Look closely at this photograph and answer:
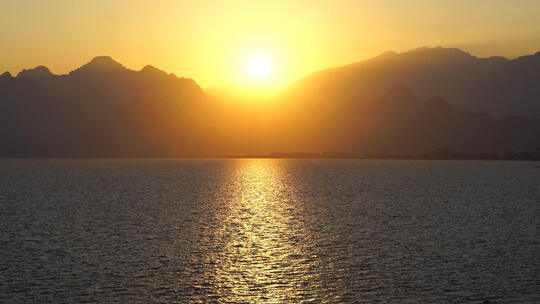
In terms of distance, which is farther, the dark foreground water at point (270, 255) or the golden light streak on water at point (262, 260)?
the golden light streak on water at point (262, 260)

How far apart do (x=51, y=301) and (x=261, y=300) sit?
45.3 feet

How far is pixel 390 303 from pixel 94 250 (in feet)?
100

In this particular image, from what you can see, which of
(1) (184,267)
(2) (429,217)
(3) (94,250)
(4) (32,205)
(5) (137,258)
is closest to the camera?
(1) (184,267)

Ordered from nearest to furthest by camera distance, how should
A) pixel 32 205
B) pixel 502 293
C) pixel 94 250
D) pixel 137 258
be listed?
pixel 502 293 → pixel 137 258 → pixel 94 250 → pixel 32 205

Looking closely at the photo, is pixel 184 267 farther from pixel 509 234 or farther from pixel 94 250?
pixel 509 234

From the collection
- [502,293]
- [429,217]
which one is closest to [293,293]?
[502,293]

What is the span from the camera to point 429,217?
7956cm

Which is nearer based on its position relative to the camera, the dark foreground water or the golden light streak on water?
the dark foreground water

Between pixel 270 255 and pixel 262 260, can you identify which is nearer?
pixel 262 260

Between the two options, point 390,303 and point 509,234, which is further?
point 509,234

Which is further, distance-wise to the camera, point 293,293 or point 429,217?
point 429,217

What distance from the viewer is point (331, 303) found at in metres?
33.6

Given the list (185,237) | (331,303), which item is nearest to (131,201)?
(185,237)

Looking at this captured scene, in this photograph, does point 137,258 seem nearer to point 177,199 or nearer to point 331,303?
point 331,303
